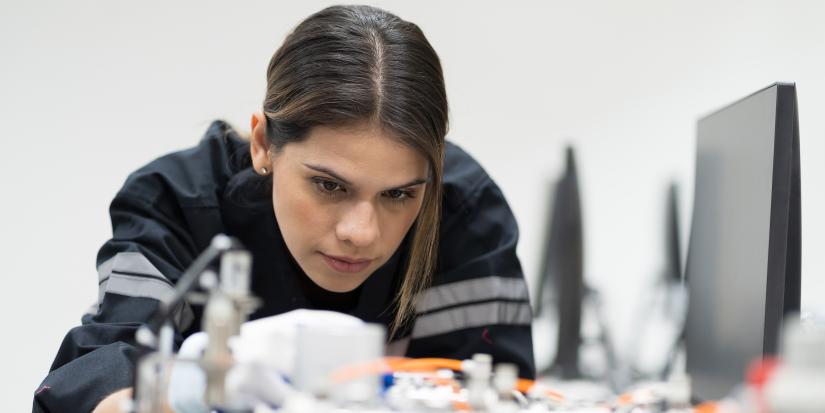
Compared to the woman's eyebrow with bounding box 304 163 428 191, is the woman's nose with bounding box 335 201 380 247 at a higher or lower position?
lower

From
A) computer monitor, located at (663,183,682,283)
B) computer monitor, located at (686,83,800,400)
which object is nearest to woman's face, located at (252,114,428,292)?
computer monitor, located at (686,83,800,400)

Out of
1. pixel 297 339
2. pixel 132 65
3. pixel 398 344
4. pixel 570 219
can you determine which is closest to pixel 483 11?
Answer: pixel 570 219

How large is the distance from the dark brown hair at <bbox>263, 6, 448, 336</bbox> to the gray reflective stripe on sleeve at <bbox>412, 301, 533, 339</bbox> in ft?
0.68

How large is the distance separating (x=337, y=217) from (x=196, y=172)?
31cm

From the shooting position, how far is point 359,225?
0.94 m

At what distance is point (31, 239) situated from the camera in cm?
189

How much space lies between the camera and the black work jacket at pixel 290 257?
1.12m

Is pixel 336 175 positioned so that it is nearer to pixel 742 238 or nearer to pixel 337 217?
pixel 337 217

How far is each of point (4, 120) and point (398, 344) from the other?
1.15 m

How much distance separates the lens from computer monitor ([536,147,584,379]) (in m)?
1.91

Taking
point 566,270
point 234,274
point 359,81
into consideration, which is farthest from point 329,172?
point 566,270

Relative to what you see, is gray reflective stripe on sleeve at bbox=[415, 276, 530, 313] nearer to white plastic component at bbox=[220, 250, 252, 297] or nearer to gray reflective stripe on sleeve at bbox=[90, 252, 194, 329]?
gray reflective stripe on sleeve at bbox=[90, 252, 194, 329]

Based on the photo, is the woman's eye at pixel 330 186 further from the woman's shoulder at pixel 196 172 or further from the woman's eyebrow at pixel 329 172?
the woman's shoulder at pixel 196 172

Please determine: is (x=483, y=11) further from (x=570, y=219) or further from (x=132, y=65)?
(x=132, y=65)
